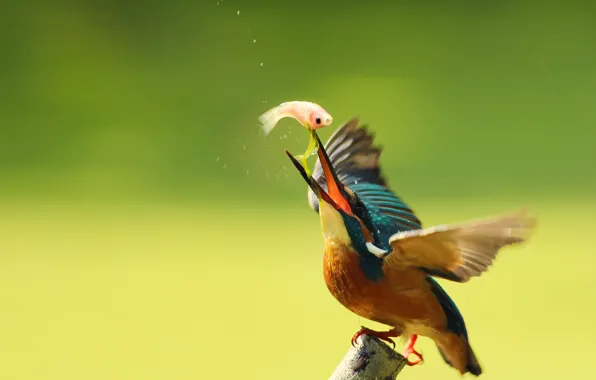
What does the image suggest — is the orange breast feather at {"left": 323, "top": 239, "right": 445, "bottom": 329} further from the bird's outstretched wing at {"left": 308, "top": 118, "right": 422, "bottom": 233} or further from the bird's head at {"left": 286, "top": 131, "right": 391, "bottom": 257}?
the bird's outstretched wing at {"left": 308, "top": 118, "right": 422, "bottom": 233}

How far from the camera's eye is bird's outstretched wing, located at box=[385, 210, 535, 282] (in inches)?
30.9

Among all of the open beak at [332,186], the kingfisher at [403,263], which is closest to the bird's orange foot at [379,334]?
the kingfisher at [403,263]

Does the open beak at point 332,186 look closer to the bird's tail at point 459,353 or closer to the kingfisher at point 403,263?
the kingfisher at point 403,263

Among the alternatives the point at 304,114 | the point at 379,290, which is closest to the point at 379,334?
the point at 379,290

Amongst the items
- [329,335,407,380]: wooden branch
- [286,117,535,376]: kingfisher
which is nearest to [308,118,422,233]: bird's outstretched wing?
[286,117,535,376]: kingfisher

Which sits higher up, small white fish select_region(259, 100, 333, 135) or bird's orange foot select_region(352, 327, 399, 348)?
small white fish select_region(259, 100, 333, 135)

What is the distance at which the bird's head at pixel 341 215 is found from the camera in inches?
35.0

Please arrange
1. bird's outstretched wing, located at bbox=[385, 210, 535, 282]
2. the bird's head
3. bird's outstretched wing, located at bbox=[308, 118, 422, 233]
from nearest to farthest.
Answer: bird's outstretched wing, located at bbox=[385, 210, 535, 282]
the bird's head
bird's outstretched wing, located at bbox=[308, 118, 422, 233]

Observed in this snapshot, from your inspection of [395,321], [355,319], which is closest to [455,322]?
[395,321]

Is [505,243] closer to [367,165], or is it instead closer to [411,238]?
[411,238]

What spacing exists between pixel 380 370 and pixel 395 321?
0.08 m

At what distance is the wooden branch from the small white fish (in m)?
0.18

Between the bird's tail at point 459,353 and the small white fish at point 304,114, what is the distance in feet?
0.77

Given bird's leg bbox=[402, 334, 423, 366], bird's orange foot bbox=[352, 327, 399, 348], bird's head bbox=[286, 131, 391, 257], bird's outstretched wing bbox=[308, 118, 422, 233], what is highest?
bird's outstretched wing bbox=[308, 118, 422, 233]
